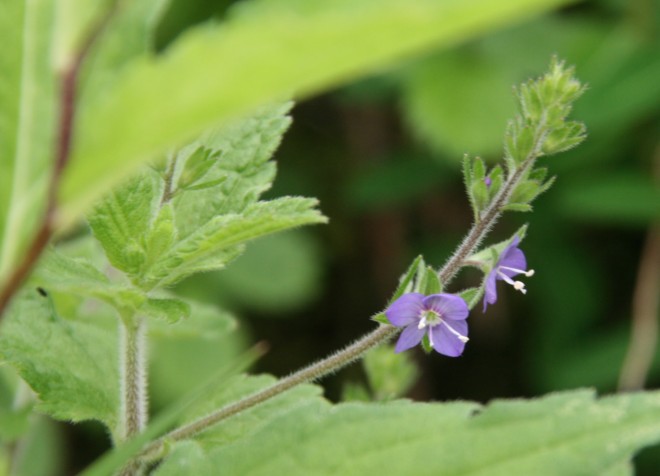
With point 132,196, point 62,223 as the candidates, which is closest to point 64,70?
point 62,223

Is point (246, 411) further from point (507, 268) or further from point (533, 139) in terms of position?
point (533, 139)

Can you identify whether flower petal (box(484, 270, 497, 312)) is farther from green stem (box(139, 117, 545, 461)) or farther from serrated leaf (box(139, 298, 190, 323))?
serrated leaf (box(139, 298, 190, 323))

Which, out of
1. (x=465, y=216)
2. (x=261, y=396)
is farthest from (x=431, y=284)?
(x=465, y=216)

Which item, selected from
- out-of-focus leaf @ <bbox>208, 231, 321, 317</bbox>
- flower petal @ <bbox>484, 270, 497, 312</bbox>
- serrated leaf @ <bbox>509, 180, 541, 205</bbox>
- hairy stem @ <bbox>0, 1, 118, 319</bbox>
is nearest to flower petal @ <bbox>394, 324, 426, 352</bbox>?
flower petal @ <bbox>484, 270, 497, 312</bbox>

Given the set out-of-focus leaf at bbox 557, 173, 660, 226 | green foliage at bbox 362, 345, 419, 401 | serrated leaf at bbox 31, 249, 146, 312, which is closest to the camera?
serrated leaf at bbox 31, 249, 146, 312

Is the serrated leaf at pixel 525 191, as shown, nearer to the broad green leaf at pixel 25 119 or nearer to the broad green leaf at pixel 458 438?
the broad green leaf at pixel 458 438

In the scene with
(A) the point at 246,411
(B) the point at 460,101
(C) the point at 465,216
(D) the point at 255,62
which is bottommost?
(C) the point at 465,216
